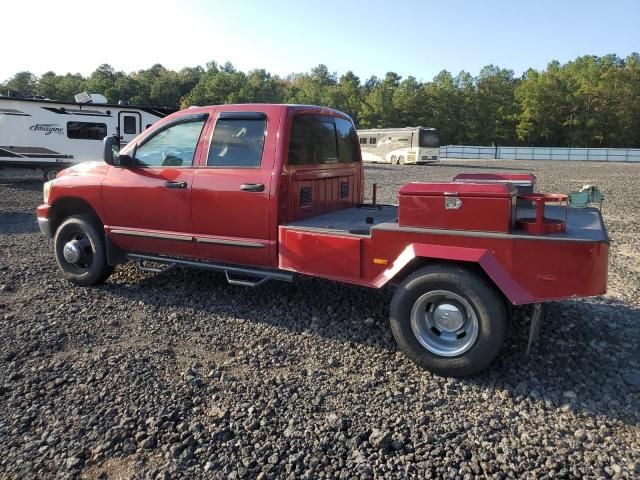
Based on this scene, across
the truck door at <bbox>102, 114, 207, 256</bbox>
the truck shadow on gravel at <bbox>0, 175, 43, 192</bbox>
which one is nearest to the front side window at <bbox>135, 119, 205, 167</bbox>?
the truck door at <bbox>102, 114, 207, 256</bbox>

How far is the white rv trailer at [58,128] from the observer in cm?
1677

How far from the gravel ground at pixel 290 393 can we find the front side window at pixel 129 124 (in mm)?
14231

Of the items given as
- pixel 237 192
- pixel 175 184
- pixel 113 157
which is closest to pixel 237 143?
pixel 237 192

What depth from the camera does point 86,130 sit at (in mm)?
18047

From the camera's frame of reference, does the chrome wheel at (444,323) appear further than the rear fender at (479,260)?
Yes

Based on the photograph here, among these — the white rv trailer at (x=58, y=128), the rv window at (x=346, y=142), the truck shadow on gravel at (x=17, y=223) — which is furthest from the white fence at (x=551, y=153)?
the rv window at (x=346, y=142)

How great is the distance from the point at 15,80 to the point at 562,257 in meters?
116

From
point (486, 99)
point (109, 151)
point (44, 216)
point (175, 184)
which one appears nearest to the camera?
point (175, 184)

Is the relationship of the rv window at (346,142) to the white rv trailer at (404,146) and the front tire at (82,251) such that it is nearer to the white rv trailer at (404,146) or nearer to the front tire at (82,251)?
the front tire at (82,251)

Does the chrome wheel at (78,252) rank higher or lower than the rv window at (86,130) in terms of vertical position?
lower

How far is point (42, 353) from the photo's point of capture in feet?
14.3

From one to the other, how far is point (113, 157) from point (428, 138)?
3375cm

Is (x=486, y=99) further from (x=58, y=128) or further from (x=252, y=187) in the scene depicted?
(x=252, y=187)

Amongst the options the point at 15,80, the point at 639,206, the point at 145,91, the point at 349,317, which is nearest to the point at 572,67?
the point at 145,91
